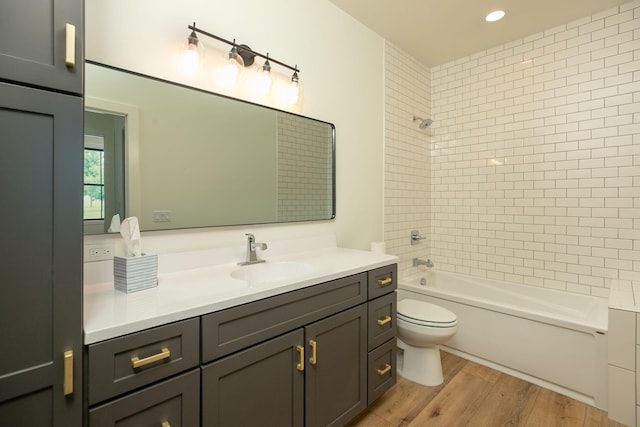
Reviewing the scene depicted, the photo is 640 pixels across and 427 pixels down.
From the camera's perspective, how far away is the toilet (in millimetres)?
2057

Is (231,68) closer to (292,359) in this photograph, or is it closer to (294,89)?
(294,89)

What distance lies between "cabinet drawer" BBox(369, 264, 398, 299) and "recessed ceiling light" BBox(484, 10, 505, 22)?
2107 millimetres

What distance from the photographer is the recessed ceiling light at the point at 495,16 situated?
7.77 feet

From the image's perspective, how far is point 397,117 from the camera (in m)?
2.91

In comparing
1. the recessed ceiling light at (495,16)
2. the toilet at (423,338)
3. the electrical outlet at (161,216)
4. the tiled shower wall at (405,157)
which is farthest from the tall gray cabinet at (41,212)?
the recessed ceiling light at (495,16)

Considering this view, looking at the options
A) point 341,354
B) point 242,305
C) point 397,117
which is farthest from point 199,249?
point 397,117

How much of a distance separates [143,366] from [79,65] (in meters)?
0.87

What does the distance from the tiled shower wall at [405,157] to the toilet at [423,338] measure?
768 mm

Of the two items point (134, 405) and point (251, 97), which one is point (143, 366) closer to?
point (134, 405)

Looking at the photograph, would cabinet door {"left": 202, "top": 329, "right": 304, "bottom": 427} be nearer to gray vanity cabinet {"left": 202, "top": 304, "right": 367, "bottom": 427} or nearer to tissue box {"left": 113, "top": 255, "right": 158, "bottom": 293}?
gray vanity cabinet {"left": 202, "top": 304, "right": 367, "bottom": 427}

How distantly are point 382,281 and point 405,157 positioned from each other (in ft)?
5.21

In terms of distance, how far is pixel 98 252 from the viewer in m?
1.29

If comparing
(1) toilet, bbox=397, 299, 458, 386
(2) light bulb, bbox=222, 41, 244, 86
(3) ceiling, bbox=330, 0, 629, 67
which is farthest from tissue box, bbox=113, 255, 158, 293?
(3) ceiling, bbox=330, 0, 629, 67

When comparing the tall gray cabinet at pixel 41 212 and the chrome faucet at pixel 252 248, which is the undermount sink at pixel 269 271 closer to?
the chrome faucet at pixel 252 248
